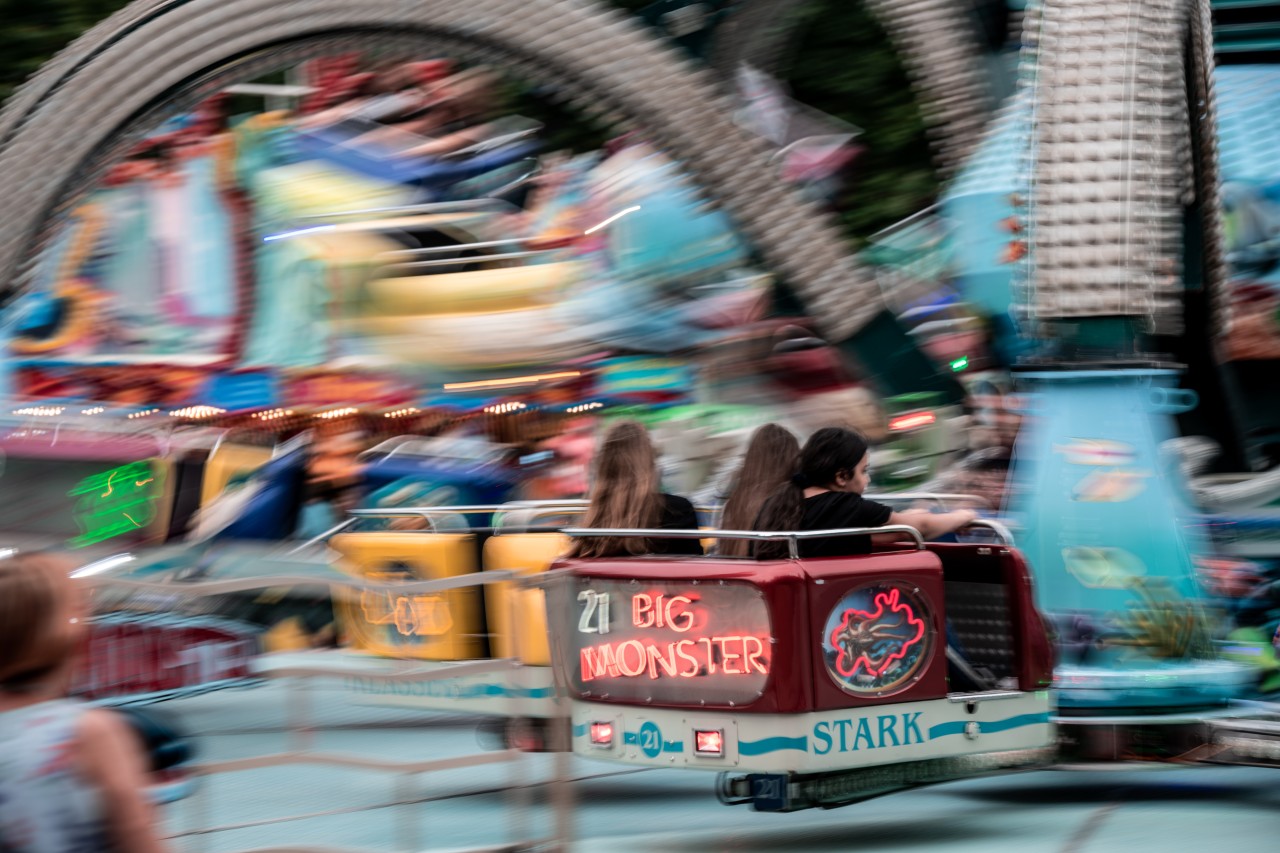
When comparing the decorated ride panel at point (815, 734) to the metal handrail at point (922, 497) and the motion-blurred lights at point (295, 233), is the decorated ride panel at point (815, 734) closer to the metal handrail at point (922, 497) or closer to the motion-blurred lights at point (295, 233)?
the metal handrail at point (922, 497)

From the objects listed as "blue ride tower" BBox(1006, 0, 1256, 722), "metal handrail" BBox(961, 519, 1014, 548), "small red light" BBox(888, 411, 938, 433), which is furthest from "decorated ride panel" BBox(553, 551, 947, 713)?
"small red light" BBox(888, 411, 938, 433)

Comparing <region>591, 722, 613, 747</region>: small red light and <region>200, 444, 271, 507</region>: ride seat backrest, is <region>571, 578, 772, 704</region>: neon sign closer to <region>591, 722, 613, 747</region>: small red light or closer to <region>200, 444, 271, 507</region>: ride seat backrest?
Answer: <region>591, 722, 613, 747</region>: small red light

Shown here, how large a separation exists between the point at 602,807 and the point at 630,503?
5.21ft

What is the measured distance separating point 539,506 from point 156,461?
25.1ft

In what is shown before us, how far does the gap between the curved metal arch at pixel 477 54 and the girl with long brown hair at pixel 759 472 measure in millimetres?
3734

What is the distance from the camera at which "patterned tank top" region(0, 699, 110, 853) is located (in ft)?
8.22

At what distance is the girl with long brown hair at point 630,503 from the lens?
6312 mm

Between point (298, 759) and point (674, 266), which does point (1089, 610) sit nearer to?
point (298, 759)

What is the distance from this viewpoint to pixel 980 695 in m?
5.91

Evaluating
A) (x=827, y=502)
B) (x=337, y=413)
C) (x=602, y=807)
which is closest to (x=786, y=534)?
(x=827, y=502)

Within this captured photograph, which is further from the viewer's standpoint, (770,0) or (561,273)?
(770,0)

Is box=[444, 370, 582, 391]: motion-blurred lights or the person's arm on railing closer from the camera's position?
the person's arm on railing

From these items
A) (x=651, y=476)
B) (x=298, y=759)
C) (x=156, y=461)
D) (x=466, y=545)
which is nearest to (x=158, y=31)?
(x=156, y=461)

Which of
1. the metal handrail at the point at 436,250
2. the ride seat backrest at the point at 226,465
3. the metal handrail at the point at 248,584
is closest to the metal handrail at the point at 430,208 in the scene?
the metal handrail at the point at 436,250
